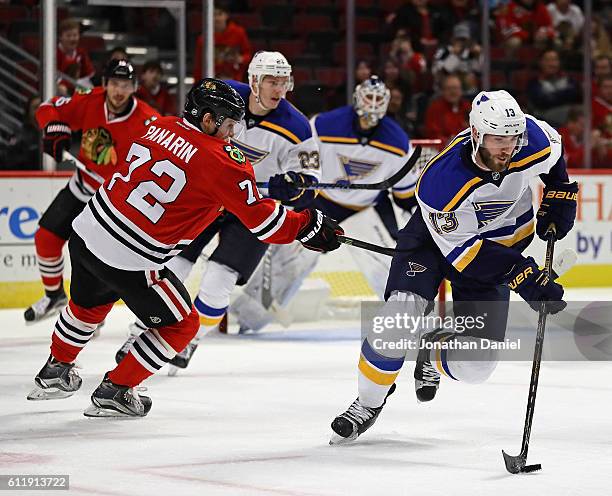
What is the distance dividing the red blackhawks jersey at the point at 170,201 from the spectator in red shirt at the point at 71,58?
3.75 metres

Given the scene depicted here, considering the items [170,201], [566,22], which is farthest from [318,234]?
[566,22]

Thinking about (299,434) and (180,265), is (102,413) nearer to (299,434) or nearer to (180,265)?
(299,434)

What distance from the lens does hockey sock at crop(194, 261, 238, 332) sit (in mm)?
5469

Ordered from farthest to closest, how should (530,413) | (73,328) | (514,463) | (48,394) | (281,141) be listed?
(281,141) → (48,394) → (73,328) → (530,413) → (514,463)

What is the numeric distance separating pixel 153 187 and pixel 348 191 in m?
2.96

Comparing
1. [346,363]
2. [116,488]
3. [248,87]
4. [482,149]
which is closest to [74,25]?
[248,87]

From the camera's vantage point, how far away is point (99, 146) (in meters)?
6.15

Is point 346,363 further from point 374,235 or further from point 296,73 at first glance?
point 296,73

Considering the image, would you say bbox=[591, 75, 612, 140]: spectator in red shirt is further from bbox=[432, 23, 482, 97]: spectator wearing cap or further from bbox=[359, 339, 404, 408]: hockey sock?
bbox=[359, 339, 404, 408]: hockey sock

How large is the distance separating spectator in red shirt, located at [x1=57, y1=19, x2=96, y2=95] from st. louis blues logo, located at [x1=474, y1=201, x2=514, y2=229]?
4197 millimetres

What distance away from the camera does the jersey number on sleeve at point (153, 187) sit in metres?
4.06

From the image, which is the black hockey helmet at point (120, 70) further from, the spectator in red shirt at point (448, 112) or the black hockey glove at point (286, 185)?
the spectator in red shirt at point (448, 112)

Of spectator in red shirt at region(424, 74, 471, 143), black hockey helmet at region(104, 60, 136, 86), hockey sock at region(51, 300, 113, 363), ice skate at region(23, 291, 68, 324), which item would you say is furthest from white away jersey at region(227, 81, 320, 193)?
spectator in red shirt at region(424, 74, 471, 143)

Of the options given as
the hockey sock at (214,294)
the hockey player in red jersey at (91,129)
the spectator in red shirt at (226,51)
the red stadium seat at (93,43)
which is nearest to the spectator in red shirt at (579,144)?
the spectator in red shirt at (226,51)
